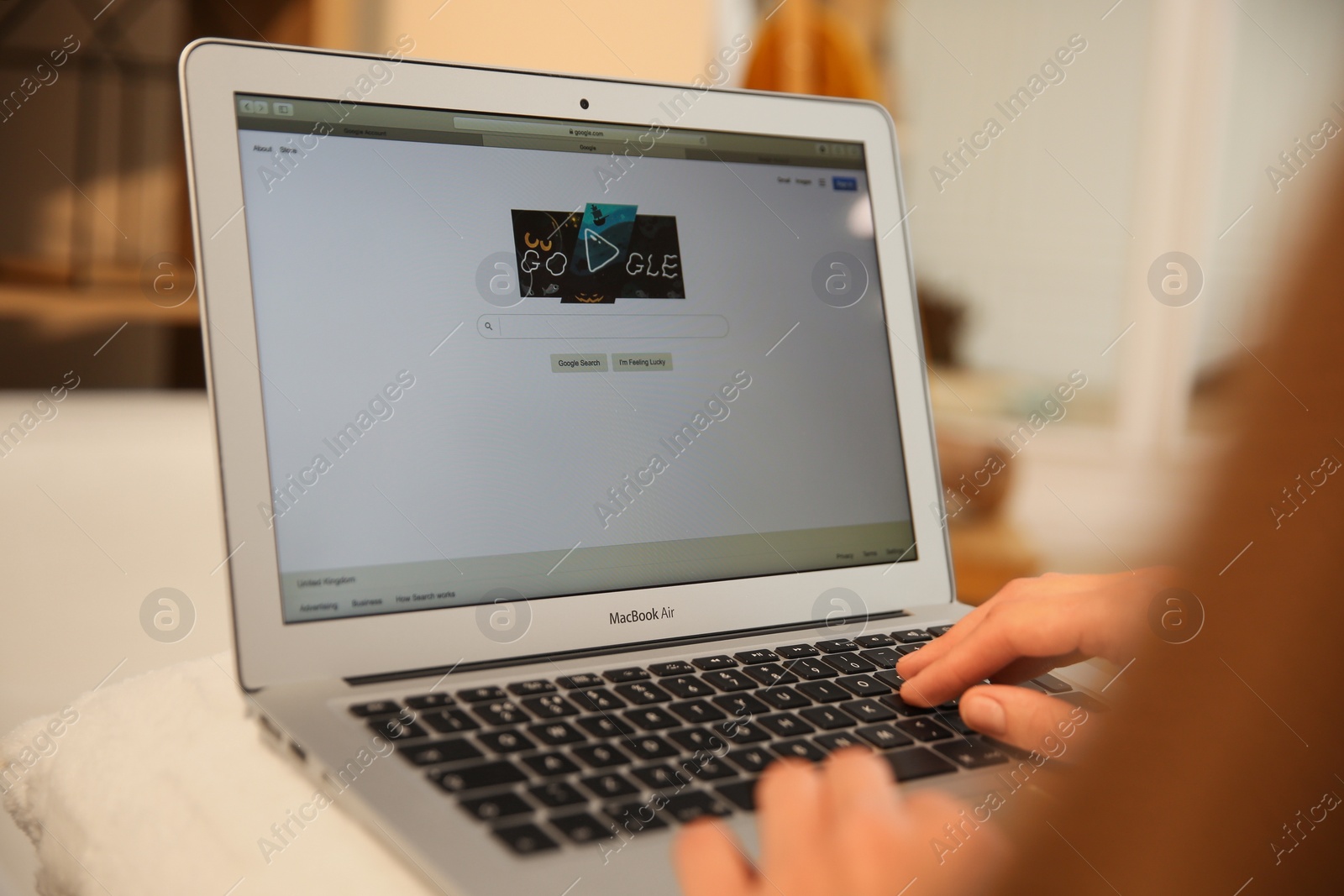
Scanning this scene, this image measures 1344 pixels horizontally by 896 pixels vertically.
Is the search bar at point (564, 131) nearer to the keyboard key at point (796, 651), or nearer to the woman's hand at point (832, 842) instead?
the keyboard key at point (796, 651)

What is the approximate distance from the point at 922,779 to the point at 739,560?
0.24 metres

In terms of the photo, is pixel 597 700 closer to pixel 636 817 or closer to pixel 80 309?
pixel 636 817

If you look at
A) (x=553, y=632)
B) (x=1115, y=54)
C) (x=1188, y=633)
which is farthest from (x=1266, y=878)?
(x=1115, y=54)

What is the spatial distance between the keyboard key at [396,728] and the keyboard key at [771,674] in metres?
0.22

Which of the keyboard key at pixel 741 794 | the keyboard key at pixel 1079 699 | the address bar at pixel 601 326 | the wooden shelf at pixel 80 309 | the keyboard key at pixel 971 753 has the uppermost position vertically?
the wooden shelf at pixel 80 309

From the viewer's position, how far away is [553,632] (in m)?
0.61

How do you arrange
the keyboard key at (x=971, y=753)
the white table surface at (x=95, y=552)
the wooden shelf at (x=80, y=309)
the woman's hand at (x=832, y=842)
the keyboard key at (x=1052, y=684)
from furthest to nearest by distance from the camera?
the wooden shelf at (x=80, y=309), the white table surface at (x=95, y=552), the keyboard key at (x=1052, y=684), the keyboard key at (x=971, y=753), the woman's hand at (x=832, y=842)

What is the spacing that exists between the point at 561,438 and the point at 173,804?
A: 1.02 ft

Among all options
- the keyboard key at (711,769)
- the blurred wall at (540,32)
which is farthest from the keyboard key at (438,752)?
the blurred wall at (540,32)

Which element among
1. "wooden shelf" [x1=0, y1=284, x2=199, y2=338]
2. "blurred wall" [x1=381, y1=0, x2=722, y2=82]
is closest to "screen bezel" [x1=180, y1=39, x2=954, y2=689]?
"wooden shelf" [x1=0, y1=284, x2=199, y2=338]

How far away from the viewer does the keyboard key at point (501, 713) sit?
480 mm

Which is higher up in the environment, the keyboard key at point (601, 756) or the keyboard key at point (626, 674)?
the keyboard key at point (626, 674)

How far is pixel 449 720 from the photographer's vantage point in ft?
1.57

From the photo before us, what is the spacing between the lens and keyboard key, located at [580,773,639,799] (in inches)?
16.3
